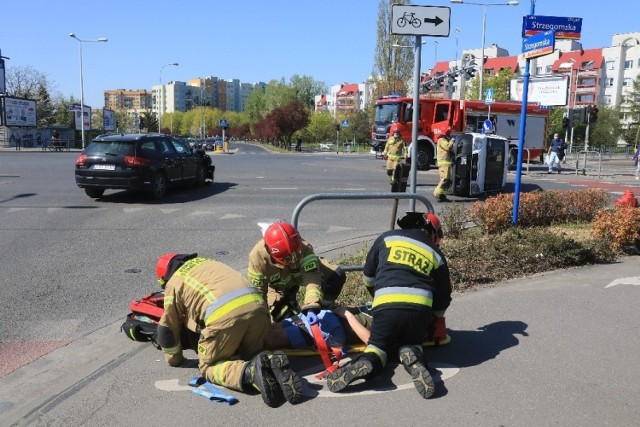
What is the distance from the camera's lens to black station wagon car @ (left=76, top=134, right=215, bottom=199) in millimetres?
13008

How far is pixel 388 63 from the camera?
204 ft

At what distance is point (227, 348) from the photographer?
394cm

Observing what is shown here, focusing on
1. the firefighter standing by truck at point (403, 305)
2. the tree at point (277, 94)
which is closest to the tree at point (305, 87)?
the tree at point (277, 94)

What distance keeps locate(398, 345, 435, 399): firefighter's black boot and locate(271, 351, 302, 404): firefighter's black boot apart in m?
0.78

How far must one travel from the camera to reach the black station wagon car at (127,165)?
42.7 ft

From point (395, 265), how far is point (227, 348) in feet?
4.43

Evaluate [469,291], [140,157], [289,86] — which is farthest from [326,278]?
[289,86]

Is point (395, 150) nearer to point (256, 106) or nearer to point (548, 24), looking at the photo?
point (548, 24)

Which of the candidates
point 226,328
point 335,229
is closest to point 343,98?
point 335,229

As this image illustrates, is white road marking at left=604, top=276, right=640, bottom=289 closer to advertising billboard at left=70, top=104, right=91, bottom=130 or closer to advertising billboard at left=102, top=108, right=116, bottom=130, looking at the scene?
advertising billboard at left=70, top=104, right=91, bottom=130

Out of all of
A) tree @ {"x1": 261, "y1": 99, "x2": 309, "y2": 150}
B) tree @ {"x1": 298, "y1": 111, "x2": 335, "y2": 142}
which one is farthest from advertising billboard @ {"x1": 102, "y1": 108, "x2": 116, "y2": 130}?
tree @ {"x1": 298, "y1": 111, "x2": 335, "y2": 142}

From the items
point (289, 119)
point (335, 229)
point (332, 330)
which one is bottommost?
point (335, 229)

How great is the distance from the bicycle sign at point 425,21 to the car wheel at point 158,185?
29.0 ft

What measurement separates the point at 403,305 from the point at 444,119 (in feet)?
76.0
